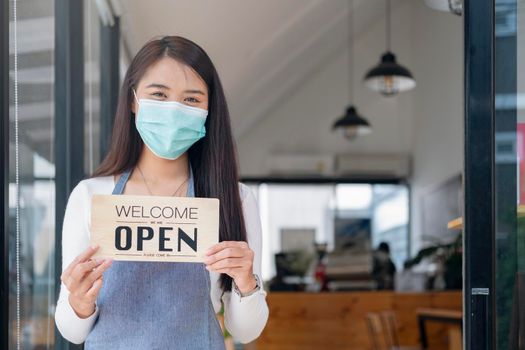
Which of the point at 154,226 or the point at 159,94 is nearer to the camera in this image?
the point at 154,226

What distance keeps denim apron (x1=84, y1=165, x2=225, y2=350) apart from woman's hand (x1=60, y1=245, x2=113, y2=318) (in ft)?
0.29

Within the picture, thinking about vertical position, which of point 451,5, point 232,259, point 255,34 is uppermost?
point 255,34

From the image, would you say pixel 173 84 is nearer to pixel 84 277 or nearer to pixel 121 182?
pixel 121 182

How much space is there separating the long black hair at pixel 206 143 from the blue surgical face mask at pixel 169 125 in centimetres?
6

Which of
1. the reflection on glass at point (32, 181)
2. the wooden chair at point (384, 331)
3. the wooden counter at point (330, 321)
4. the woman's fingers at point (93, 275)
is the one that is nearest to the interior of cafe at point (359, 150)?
the wooden counter at point (330, 321)

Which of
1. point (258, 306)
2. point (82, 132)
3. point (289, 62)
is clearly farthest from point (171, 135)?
point (289, 62)

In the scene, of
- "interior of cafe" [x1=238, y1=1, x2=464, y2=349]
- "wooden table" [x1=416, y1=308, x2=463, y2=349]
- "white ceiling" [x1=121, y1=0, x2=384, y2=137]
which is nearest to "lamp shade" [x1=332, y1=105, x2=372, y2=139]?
"interior of cafe" [x1=238, y1=1, x2=464, y2=349]

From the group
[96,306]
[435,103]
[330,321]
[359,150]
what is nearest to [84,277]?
[96,306]

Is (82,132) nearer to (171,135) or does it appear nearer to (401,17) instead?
(171,135)

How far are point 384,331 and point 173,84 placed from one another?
4.73 m

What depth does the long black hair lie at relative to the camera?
1.72m

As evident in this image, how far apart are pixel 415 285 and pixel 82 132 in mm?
5087

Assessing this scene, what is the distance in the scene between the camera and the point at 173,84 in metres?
1.69

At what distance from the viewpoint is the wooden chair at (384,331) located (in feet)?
18.9
